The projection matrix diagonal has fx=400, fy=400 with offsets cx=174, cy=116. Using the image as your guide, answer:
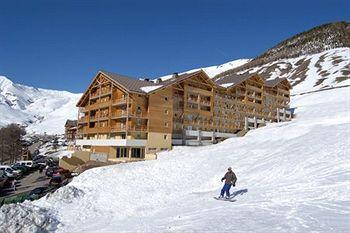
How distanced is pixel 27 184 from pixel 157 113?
18.9 meters

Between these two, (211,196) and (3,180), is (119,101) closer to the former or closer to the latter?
(3,180)

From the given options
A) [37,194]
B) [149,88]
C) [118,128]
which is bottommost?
[37,194]

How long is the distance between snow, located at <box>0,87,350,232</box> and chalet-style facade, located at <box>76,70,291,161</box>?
13.2 m

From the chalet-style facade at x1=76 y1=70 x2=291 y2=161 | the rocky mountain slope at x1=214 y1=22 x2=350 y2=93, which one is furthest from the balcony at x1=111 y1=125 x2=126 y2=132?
the rocky mountain slope at x1=214 y1=22 x2=350 y2=93

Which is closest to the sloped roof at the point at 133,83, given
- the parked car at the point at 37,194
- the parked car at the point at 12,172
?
the parked car at the point at 12,172

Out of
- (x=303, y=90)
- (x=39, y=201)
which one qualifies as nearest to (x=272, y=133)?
(x=39, y=201)

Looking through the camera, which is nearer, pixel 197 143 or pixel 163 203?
pixel 163 203

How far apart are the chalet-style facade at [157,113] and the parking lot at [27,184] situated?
30.7ft

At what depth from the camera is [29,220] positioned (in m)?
21.9

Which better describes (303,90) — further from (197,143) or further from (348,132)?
(348,132)

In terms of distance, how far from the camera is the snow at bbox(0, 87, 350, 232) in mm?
18172


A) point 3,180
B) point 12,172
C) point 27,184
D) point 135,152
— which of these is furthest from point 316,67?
point 3,180

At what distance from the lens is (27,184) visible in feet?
148

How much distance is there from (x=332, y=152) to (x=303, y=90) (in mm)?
94629
